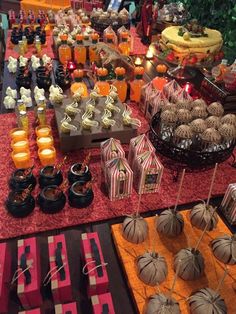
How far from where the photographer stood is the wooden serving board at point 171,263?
1.08 m

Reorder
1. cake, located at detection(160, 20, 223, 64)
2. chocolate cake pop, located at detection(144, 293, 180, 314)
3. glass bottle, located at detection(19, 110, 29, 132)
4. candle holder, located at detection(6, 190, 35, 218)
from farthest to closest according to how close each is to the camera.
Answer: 1. cake, located at detection(160, 20, 223, 64)
2. glass bottle, located at detection(19, 110, 29, 132)
3. candle holder, located at detection(6, 190, 35, 218)
4. chocolate cake pop, located at detection(144, 293, 180, 314)

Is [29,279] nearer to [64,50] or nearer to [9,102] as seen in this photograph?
[9,102]

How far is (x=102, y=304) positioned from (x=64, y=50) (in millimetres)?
2342

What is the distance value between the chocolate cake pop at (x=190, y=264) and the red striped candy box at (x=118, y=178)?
17.1 inches

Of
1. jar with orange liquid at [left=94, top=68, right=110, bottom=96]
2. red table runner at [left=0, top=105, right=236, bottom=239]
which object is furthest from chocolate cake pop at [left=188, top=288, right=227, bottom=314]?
jar with orange liquid at [left=94, top=68, right=110, bottom=96]

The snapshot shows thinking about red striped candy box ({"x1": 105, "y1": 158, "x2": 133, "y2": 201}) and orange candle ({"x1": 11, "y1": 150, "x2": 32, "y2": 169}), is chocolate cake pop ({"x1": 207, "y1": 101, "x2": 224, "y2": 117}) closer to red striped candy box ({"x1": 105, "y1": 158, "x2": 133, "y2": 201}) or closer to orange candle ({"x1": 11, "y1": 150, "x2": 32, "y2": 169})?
red striped candy box ({"x1": 105, "y1": 158, "x2": 133, "y2": 201})

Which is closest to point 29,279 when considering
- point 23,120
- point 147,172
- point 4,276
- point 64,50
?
point 4,276

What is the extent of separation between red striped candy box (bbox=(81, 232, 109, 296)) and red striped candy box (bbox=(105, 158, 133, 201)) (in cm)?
32

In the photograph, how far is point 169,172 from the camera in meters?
1.69

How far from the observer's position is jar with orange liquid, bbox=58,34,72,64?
277 centimetres

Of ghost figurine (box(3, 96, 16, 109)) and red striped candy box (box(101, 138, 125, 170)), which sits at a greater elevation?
red striped candy box (box(101, 138, 125, 170))

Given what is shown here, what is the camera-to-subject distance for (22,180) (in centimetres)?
142

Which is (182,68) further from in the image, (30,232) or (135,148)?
(30,232)

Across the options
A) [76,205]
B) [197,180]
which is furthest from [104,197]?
[197,180]
